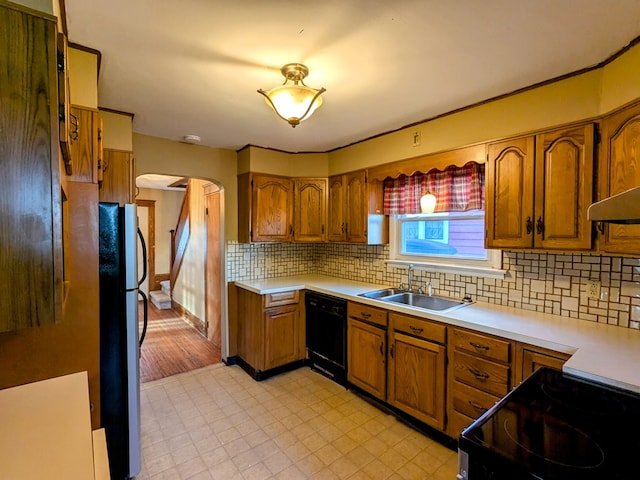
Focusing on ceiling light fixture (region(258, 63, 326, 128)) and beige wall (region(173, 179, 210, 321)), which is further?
beige wall (region(173, 179, 210, 321))

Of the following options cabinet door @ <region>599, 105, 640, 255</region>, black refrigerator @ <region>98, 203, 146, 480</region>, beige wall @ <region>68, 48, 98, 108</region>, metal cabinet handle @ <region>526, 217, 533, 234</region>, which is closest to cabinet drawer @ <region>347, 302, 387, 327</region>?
metal cabinet handle @ <region>526, 217, 533, 234</region>

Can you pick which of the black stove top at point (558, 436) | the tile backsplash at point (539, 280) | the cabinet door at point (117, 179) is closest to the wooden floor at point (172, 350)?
the tile backsplash at point (539, 280)

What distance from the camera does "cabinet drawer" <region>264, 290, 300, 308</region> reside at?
10.5ft

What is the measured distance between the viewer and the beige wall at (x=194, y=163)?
309 centimetres

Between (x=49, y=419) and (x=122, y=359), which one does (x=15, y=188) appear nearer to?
(x=49, y=419)

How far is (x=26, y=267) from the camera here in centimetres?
83

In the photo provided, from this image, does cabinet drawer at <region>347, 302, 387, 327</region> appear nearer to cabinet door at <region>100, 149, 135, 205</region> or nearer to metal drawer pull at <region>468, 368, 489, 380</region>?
metal drawer pull at <region>468, 368, 489, 380</region>

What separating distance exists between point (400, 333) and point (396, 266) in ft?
2.97

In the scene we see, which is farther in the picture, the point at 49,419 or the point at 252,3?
the point at 252,3

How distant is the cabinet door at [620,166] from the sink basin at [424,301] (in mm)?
1164

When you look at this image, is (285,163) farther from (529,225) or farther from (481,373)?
(481,373)

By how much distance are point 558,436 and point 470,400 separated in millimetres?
1094

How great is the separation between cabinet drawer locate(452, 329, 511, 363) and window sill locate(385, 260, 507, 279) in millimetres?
667

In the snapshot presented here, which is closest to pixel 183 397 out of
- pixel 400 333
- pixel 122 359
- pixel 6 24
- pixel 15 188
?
pixel 122 359
